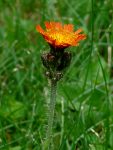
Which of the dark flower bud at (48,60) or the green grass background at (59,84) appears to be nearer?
the dark flower bud at (48,60)

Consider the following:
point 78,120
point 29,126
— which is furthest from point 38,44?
point 78,120

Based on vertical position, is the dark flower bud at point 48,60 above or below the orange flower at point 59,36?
below

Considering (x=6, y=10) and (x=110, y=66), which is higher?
(x=6, y=10)

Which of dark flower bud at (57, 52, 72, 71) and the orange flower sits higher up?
the orange flower

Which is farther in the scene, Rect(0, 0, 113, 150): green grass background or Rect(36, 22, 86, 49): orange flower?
Rect(0, 0, 113, 150): green grass background

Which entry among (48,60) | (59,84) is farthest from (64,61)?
(59,84)

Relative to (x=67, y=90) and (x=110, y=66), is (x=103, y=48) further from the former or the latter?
(x=67, y=90)
